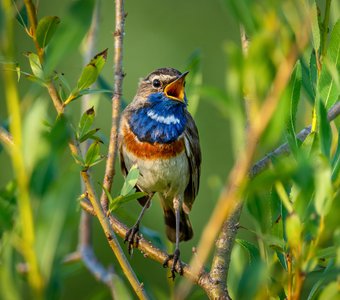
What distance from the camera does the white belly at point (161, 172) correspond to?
4.56 metres

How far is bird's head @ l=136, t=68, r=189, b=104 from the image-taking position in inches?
191

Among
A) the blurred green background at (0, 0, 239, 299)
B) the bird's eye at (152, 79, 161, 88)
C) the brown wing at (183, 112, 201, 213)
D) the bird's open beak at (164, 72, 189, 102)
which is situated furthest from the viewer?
the blurred green background at (0, 0, 239, 299)

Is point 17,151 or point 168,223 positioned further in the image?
point 168,223

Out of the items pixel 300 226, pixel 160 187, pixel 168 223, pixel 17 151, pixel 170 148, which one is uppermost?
pixel 17 151

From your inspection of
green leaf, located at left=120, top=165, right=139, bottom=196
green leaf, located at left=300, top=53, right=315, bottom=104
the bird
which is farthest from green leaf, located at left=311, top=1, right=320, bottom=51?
the bird

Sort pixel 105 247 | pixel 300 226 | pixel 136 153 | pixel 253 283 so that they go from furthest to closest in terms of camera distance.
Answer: pixel 105 247, pixel 136 153, pixel 300 226, pixel 253 283

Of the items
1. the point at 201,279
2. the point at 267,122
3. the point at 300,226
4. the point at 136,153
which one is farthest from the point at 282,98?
the point at 136,153

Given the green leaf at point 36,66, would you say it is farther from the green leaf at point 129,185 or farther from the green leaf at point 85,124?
the green leaf at point 129,185

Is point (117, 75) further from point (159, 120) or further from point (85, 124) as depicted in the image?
point (159, 120)

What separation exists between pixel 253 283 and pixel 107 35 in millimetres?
6089

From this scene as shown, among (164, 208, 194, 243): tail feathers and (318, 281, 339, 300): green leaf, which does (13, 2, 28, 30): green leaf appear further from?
(164, 208, 194, 243): tail feathers

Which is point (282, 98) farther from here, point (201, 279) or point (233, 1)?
point (201, 279)

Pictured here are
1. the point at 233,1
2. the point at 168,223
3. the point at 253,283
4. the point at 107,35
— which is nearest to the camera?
the point at 253,283

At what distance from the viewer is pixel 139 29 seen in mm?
7418
